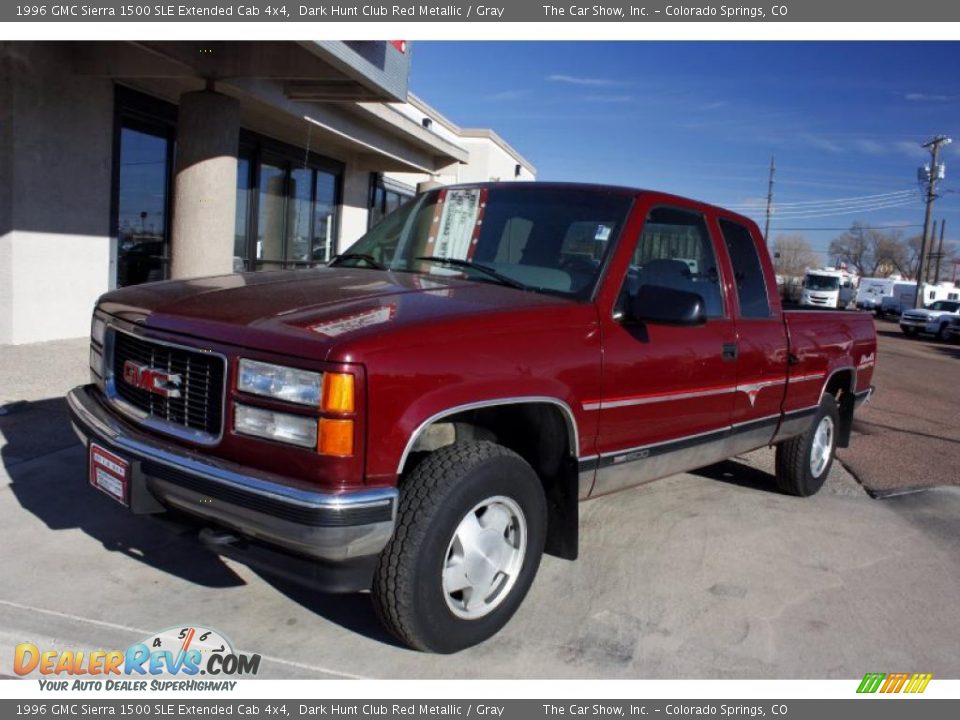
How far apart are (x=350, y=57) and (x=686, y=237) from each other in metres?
5.30

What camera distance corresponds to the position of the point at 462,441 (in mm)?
3322

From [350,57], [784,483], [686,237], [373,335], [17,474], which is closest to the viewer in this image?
[373,335]

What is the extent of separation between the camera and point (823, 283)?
42.6 meters

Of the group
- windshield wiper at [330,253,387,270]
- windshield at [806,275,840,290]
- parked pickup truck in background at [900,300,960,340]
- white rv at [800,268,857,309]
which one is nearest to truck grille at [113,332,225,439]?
windshield wiper at [330,253,387,270]

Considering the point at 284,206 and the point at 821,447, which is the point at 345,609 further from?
the point at 284,206

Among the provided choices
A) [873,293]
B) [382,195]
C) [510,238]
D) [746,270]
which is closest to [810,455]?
[746,270]

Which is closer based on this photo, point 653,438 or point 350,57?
point 653,438

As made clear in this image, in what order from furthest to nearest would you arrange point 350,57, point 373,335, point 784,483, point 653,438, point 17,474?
1. point 350,57
2. point 784,483
3. point 17,474
4. point 653,438
5. point 373,335

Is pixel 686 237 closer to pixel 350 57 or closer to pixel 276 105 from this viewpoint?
pixel 350 57

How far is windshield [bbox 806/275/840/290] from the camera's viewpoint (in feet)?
138

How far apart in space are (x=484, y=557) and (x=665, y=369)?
138 cm

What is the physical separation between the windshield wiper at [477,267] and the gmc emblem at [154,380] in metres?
1.51

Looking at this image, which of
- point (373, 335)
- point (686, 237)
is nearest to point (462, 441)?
point (373, 335)

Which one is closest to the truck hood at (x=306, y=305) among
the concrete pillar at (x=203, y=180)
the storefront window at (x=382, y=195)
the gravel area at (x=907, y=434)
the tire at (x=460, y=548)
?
the tire at (x=460, y=548)
